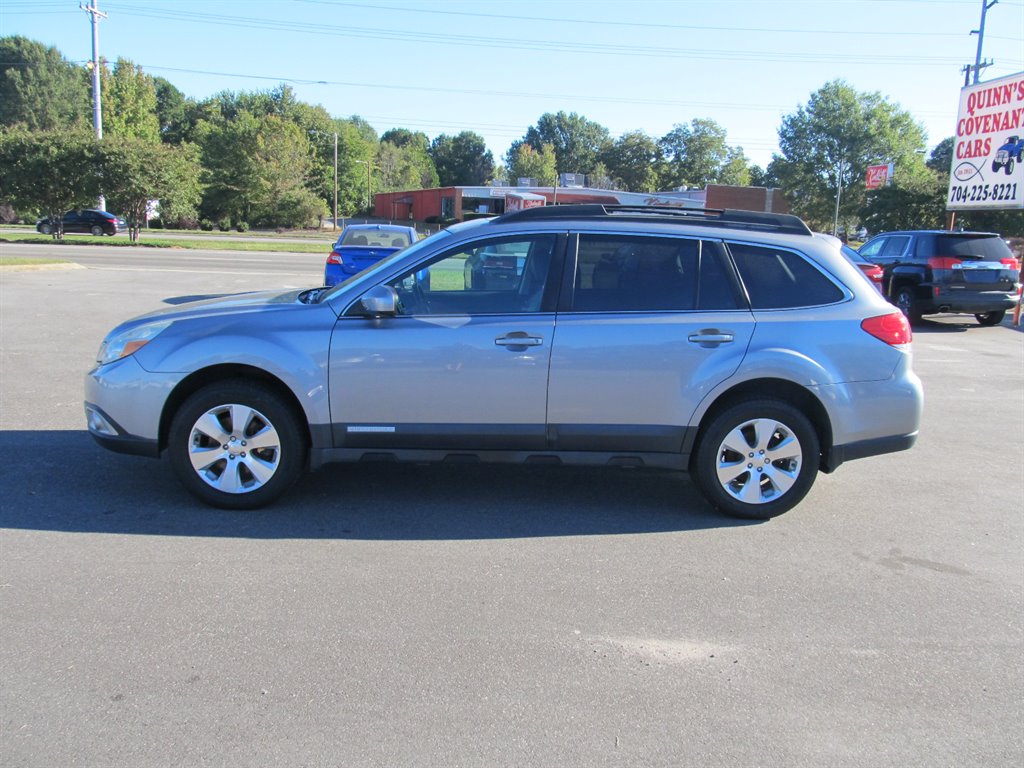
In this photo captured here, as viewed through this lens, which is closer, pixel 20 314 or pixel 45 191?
pixel 20 314

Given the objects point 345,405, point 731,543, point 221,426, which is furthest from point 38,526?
point 731,543

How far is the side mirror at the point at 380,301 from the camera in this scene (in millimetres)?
4824

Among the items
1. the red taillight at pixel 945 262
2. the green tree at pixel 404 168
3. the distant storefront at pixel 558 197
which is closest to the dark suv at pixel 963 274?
the red taillight at pixel 945 262

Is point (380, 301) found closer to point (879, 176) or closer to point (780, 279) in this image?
point (780, 279)

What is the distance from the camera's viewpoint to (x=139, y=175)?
34750mm

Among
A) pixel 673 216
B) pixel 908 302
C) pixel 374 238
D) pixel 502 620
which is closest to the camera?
pixel 502 620

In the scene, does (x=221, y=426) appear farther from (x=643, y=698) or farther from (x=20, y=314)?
(x=20, y=314)

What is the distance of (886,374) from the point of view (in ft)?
16.7

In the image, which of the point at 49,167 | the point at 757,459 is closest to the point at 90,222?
the point at 49,167

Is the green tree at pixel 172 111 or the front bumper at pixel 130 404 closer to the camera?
the front bumper at pixel 130 404

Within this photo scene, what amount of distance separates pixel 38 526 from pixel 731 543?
13.3 feet

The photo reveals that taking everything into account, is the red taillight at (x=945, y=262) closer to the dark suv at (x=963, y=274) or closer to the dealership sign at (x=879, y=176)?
the dark suv at (x=963, y=274)

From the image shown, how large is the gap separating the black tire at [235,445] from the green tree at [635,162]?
364ft

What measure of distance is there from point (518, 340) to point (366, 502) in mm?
1482
